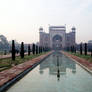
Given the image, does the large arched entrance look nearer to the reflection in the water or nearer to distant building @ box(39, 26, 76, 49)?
distant building @ box(39, 26, 76, 49)

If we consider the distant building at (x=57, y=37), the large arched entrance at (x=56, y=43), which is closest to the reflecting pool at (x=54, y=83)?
the distant building at (x=57, y=37)

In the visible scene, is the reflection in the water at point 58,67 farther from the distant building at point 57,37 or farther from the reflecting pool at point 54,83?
the distant building at point 57,37

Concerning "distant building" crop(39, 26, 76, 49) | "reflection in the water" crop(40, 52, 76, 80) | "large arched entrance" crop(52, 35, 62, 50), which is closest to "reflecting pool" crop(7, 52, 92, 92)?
"reflection in the water" crop(40, 52, 76, 80)

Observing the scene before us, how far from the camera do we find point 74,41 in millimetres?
96000

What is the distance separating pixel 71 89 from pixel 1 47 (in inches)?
2574

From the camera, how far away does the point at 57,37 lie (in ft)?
316

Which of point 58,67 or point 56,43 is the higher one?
point 56,43

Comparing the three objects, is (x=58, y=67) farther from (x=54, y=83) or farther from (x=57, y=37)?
(x=57, y=37)

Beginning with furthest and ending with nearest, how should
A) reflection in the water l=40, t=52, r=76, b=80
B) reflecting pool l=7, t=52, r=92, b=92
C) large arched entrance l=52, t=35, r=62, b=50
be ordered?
large arched entrance l=52, t=35, r=62, b=50 < reflection in the water l=40, t=52, r=76, b=80 < reflecting pool l=7, t=52, r=92, b=92

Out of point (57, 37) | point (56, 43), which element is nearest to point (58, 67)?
point (56, 43)

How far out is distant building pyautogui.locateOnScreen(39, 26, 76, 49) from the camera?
90688 millimetres

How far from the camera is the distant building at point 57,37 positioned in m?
90.7

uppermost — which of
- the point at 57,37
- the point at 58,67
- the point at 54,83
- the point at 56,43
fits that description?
the point at 57,37

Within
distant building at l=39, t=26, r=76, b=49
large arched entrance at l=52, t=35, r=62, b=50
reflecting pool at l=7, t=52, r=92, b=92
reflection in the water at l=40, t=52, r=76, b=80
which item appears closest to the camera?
reflecting pool at l=7, t=52, r=92, b=92
